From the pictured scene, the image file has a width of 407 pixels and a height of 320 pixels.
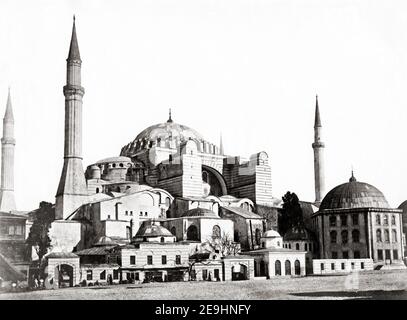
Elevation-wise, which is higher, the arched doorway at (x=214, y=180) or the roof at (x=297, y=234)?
the arched doorway at (x=214, y=180)

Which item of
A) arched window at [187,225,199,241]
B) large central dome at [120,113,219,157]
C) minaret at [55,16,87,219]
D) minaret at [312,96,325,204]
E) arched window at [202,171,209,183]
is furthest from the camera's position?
large central dome at [120,113,219,157]

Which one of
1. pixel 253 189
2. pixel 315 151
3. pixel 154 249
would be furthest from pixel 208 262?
pixel 315 151

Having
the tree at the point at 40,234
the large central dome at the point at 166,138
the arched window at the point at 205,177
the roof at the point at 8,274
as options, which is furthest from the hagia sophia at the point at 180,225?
the roof at the point at 8,274

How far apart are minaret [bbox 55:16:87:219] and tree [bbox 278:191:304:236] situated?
40.8ft

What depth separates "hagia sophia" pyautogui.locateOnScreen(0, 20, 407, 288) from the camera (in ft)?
95.0

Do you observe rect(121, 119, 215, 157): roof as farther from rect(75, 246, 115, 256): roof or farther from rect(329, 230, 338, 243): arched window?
rect(75, 246, 115, 256): roof

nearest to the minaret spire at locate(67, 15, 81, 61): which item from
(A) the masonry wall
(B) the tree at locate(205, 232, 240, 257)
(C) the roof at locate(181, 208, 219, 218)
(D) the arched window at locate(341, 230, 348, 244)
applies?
(C) the roof at locate(181, 208, 219, 218)

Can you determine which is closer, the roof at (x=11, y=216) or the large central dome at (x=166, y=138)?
the roof at (x=11, y=216)

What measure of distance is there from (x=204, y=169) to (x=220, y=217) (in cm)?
813

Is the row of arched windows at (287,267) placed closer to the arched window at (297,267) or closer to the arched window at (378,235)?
the arched window at (297,267)

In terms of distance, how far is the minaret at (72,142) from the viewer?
34.4m

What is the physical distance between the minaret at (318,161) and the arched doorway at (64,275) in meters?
20.9

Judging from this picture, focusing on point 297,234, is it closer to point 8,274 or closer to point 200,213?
point 200,213
